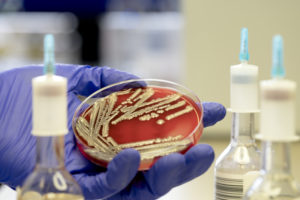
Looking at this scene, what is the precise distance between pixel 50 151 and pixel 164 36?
3.39 metres

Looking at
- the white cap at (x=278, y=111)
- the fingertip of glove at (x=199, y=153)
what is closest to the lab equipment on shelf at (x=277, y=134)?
the white cap at (x=278, y=111)

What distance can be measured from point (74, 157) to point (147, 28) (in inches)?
124

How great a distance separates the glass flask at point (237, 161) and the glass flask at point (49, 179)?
0.25m

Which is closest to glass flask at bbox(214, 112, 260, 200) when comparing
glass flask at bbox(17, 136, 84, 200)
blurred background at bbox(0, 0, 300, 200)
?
glass flask at bbox(17, 136, 84, 200)

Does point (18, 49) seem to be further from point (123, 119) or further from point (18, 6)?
point (123, 119)

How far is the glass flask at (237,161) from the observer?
0.70m

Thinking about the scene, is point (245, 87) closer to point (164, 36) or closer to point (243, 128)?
point (243, 128)

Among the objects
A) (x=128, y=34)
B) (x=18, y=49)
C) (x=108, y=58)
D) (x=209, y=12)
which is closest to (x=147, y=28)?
(x=128, y=34)

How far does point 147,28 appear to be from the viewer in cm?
385

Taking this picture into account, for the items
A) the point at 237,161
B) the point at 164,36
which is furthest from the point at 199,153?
the point at 164,36

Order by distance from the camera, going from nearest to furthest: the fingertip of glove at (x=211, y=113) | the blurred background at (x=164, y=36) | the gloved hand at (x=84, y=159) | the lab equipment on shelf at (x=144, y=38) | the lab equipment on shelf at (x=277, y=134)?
the lab equipment on shelf at (x=277, y=134)
the gloved hand at (x=84, y=159)
the fingertip of glove at (x=211, y=113)
the blurred background at (x=164, y=36)
the lab equipment on shelf at (x=144, y=38)

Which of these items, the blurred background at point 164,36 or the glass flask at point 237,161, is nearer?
the glass flask at point 237,161

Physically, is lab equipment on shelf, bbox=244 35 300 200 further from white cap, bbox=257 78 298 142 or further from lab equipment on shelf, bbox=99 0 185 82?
lab equipment on shelf, bbox=99 0 185 82

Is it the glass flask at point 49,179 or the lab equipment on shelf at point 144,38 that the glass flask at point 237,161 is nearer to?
the glass flask at point 49,179
